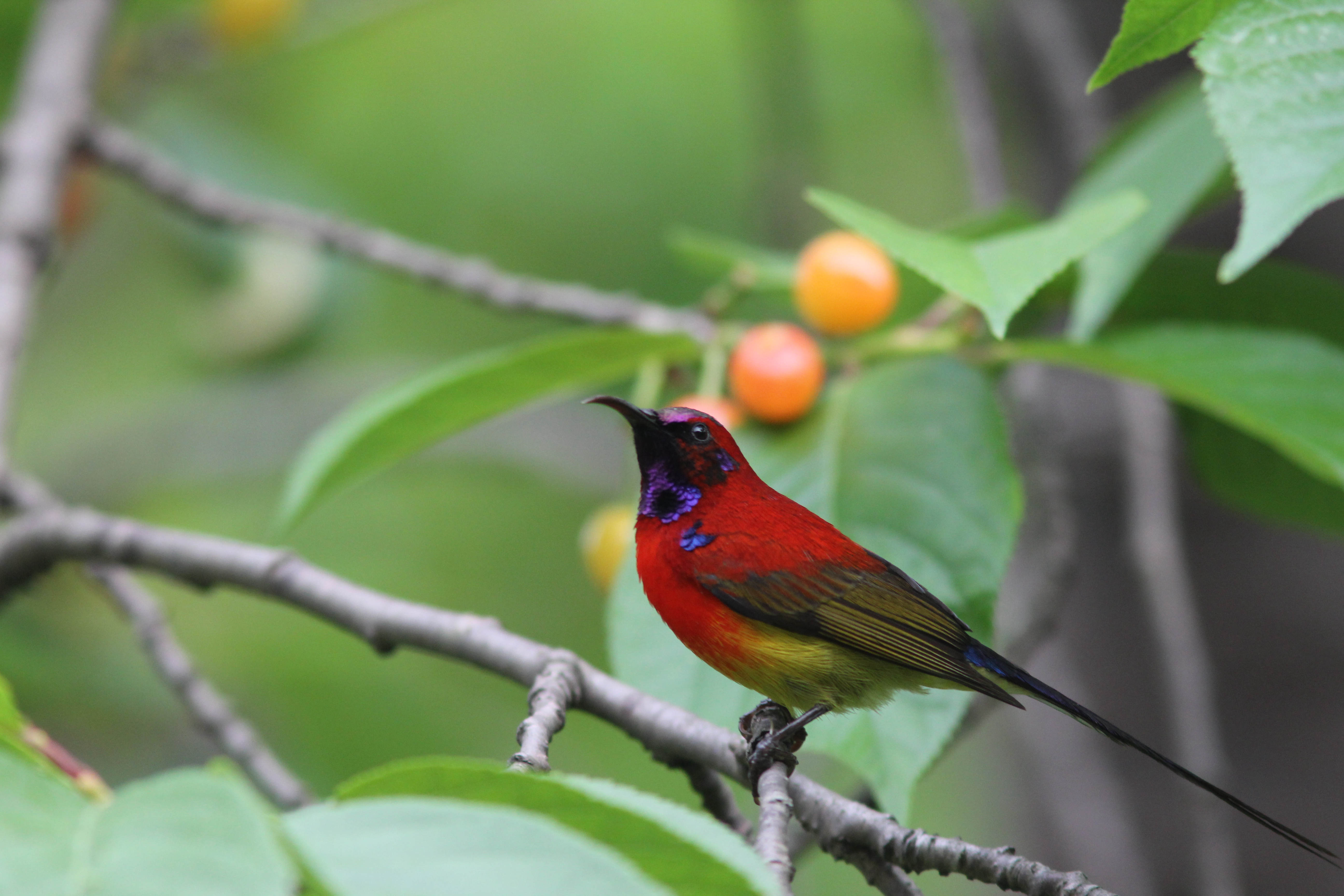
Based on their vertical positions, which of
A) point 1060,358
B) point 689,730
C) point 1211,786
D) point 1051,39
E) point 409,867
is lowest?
point 409,867

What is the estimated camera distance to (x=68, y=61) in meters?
3.58

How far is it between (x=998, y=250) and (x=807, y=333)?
2.34 feet

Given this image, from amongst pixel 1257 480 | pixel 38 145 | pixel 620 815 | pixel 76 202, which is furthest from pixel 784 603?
pixel 76 202

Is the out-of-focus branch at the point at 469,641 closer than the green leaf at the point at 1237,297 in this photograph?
Yes

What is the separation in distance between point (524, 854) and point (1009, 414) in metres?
2.65

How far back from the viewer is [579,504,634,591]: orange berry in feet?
7.42

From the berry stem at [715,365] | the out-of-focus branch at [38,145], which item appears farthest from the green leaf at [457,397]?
the out-of-focus branch at [38,145]

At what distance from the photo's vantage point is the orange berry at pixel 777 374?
2146mm

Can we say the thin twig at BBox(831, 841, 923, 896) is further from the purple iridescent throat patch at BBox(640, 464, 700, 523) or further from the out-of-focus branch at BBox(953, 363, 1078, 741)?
the purple iridescent throat patch at BBox(640, 464, 700, 523)

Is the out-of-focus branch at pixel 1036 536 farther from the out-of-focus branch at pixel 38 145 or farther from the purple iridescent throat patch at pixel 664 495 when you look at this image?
the out-of-focus branch at pixel 38 145

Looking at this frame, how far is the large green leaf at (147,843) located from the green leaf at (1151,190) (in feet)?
5.47

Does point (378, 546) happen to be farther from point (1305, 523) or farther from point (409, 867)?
point (409, 867)

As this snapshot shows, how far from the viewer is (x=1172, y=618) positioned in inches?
108

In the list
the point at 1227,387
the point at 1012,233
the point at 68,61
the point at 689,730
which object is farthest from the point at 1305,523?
the point at 68,61
